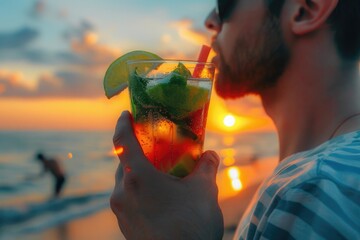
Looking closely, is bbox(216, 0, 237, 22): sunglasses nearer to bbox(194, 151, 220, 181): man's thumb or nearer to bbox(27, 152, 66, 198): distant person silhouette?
bbox(194, 151, 220, 181): man's thumb

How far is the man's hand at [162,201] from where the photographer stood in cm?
130

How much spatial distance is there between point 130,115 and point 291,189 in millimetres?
543

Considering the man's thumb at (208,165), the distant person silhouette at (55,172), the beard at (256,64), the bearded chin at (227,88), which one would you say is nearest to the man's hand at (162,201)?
the man's thumb at (208,165)

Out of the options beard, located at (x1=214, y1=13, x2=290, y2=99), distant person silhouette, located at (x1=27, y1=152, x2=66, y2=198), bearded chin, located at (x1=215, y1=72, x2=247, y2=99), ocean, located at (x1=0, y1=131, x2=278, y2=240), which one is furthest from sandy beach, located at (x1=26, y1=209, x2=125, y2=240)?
beard, located at (x1=214, y1=13, x2=290, y2=99)

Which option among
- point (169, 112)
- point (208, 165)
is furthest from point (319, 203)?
point (169, 112)

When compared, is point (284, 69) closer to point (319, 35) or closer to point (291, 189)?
point (319, 35)

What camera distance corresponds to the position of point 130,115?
1.49 m

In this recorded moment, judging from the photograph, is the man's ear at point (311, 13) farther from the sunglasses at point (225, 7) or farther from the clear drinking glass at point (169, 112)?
the clear drinking glass at point (169, 112)

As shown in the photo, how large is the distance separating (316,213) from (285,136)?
0.99 metres

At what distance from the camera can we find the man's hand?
130 cm

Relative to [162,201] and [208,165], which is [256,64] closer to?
[208,165]

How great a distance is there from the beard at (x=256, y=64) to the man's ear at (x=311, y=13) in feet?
0.31

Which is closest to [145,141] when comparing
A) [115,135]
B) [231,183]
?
[115,135]

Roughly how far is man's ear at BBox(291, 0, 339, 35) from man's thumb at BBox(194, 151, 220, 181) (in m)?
0.73
